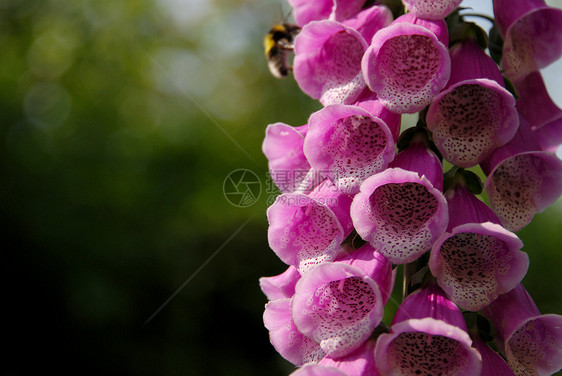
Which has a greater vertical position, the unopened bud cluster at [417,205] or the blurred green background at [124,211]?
the unopened bud cluster at [417,205]

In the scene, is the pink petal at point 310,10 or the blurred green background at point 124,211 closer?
the pink petal at point 310,10

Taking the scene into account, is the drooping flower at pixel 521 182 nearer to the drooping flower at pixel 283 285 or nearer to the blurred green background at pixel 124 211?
the drooping flower at pixel 283 285

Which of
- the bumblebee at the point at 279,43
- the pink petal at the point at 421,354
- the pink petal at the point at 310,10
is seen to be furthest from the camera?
the bumblebee at the point at 279,43

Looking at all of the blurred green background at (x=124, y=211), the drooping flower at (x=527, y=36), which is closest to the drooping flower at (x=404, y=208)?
the drooping flower at (x=527, y=36)

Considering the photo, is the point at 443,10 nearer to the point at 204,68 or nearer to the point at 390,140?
the point at 390,140

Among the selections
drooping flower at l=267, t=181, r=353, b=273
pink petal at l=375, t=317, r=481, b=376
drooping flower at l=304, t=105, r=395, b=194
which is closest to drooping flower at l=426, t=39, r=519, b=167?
drooping flower at l=304, t=105, r=395, b=194

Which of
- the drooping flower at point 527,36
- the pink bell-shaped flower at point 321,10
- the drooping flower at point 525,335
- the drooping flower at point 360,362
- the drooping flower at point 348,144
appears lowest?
the drooping flower at point 525,335
